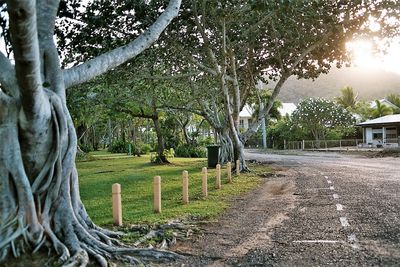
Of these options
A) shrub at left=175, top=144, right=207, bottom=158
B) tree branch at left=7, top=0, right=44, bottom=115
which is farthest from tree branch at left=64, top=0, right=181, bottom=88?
shrub at left=175, top=144, right=207, bottom=158

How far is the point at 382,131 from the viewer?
157ft

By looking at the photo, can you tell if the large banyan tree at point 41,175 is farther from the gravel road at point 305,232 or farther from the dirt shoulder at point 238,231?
the gravel road at point 305,232

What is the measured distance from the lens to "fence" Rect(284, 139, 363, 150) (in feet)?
165

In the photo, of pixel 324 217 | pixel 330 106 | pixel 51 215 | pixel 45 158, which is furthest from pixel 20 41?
pixel 330 106

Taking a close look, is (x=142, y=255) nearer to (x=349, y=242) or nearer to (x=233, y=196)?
(x=349, y=242)

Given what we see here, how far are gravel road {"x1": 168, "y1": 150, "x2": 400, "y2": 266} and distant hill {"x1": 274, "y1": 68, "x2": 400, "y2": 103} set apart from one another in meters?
136

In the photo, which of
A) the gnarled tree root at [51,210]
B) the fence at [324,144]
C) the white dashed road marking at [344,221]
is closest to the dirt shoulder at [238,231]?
the gnarled tree root at [51,210]

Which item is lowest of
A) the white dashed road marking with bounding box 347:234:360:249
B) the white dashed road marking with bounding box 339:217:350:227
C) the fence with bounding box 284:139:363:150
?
the white dashed road marking with bounding box 347:234:360:249

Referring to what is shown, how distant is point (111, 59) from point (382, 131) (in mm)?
44865

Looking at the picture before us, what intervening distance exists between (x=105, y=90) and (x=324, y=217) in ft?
62.5

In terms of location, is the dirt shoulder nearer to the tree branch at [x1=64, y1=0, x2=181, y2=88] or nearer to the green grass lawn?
the green grass lawn

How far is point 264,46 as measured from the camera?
2325 cm

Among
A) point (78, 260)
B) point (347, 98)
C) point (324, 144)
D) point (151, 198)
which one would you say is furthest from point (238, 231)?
point (347, 98)

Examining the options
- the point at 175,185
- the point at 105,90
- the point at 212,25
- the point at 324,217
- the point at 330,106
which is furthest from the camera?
the point at 330,106
